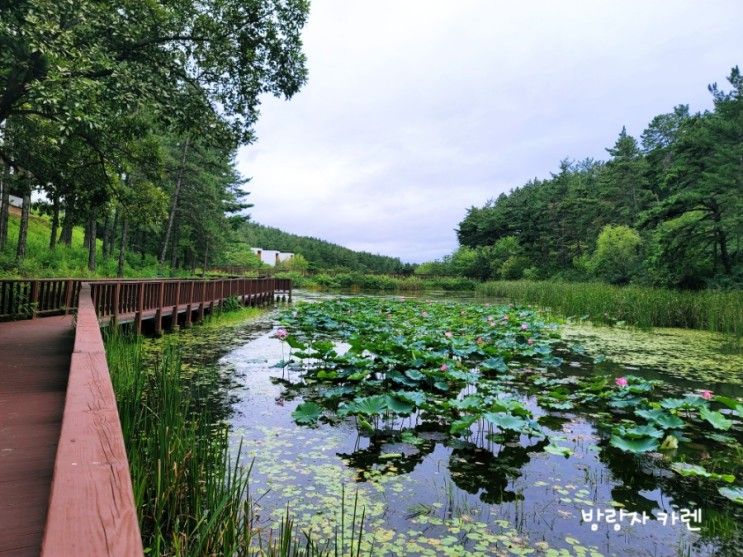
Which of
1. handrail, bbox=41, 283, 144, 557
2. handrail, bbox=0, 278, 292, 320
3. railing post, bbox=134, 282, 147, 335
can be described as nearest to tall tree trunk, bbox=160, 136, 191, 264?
handrail, bbox=0, 278, 292, 320

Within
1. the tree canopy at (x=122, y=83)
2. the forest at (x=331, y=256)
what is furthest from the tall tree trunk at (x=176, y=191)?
the forest at (x=331, y=256)

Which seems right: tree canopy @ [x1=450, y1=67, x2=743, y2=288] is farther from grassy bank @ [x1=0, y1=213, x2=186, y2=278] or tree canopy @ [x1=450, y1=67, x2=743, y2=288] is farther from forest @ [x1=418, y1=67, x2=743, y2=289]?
grassy bank @ [x1=0, y1=213, x2=186, y2=278]

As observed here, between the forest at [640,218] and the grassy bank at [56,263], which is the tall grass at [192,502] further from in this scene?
the forest at [640,218]

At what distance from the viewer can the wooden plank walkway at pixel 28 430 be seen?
1547mm

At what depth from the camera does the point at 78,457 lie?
1186 millimetres

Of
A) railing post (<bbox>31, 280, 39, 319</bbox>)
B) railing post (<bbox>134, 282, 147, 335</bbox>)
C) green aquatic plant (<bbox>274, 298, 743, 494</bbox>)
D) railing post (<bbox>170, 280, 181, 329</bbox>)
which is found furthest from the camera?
railing post (<bbox>170, 280, 181, 329</bbox>)

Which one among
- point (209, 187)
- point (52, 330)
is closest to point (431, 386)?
point (52, 330)

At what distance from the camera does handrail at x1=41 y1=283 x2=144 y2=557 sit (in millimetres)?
829

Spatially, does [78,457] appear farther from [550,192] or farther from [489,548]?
[550,192]

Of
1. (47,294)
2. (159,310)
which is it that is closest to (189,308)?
(159,310)

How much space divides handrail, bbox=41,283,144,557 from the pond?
83 cm

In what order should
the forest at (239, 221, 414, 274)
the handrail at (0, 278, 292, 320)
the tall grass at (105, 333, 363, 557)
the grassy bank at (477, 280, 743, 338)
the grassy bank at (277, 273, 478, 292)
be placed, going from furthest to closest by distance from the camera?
the forest at (239, 221, 414, 274) < the grassy bank at (277, 273, 478, 292) < the grassy bank at (477, 280, 743, 338) < the handrail at (0, 278, 292, 320) < the tall grass at (105, 333, 363, 557)

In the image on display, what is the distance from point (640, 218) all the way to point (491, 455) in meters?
19.4

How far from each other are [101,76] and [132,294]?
3.60 metres
